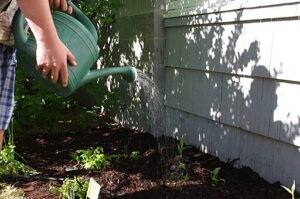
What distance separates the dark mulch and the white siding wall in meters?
0.16

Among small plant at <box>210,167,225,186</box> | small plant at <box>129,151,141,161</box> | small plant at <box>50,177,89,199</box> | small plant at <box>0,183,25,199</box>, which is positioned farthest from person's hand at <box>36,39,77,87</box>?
small plant at <box>129,151,141,161</box>

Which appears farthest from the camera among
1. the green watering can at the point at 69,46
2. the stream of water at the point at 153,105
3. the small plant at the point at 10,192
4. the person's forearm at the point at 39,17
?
the stream of water at the point at 153,105

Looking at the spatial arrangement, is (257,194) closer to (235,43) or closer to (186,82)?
(235,43)

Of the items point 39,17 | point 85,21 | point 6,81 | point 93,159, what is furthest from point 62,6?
point 93,159

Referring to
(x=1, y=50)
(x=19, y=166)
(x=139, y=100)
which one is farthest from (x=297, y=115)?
(x=139, y=100)

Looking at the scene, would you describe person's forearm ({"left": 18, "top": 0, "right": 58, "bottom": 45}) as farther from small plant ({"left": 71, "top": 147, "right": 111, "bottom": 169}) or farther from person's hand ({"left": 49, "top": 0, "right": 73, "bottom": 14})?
small plant ({"left": 71, "top": 147, "right": 111, "bottom": 169})

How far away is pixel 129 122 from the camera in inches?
197

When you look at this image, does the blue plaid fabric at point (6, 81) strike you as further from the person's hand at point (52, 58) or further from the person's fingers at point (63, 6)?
the person's hand at point (52, 58)

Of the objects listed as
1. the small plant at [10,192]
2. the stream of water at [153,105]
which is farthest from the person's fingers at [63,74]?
the stream of water at [153,105]

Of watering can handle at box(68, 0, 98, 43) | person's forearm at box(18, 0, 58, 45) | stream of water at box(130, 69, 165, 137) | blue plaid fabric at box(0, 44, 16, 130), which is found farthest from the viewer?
stream of water at box(130, 69, 165, 137)

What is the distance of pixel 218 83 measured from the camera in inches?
141

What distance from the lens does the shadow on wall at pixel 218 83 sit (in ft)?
9.82

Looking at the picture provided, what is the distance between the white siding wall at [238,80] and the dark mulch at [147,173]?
0.16m

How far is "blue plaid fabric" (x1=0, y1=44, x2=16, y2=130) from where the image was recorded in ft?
→ 5.99
